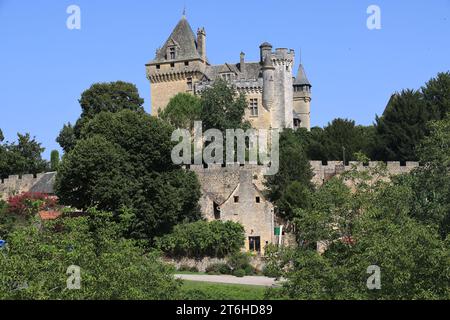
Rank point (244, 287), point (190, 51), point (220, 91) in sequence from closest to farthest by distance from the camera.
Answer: point (244, 287)
point (220, 91)
point (190, 51)

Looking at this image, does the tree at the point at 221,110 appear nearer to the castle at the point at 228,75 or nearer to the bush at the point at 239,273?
the castle at the point at 228,75

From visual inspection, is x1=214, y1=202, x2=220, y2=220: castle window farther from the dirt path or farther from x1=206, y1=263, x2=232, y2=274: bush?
the dirt path

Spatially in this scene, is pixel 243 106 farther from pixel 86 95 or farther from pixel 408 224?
pixel 408 224

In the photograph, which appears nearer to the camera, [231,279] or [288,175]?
[231,279]

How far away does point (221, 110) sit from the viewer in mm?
61156

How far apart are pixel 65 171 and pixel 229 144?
55.1 ft

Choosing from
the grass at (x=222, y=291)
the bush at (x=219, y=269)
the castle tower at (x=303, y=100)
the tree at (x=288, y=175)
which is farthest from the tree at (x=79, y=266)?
the castle tower at (x=303, y=100)

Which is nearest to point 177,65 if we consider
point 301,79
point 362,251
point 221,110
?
point 221,110

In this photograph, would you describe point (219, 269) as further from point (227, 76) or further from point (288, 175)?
point (227, 76)

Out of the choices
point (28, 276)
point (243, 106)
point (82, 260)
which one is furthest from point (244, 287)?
point (243, 106)

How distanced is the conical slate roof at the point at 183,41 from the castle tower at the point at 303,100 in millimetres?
14593

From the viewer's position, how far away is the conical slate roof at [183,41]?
240 feet

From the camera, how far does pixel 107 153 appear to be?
41.3 meters

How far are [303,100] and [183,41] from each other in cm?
1614
